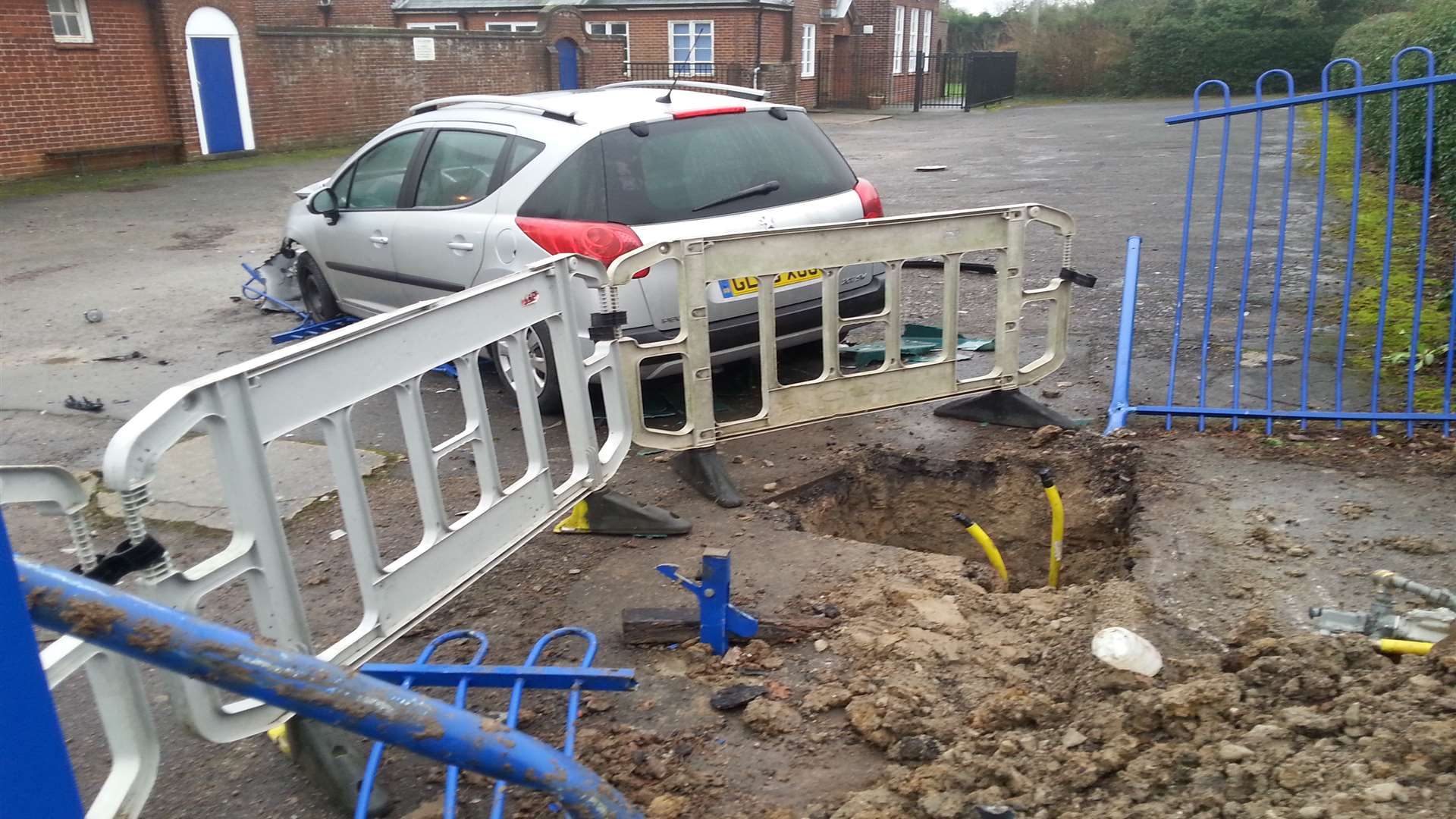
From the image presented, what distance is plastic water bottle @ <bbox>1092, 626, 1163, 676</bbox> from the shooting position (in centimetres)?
346

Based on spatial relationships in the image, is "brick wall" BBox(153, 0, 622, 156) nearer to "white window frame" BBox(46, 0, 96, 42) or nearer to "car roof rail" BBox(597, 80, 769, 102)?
"white window frame" BBox(46, 0, 96, 42)

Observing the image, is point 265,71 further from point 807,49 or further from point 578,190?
point 807,49

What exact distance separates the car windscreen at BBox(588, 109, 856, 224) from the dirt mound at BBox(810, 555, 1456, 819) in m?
2.76

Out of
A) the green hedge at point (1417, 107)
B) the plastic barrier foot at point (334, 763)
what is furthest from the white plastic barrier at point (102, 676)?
the green hedge at point (1417, 107)

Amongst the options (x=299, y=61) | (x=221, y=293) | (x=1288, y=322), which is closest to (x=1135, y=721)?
(x=1288, y=322)

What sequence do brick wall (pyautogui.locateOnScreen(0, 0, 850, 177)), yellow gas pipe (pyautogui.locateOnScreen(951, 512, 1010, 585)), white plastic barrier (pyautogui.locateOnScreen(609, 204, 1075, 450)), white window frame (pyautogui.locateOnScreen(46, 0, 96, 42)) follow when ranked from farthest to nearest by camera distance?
white window frame (pyautogui.locateOnScreen(46, 0, 96, 42)) → brick wall (pyautogui.locateOnScreen(0, 0, 850, 177)) → white plastic barrier (pyautogui.locateOnScreen(609, 204, 1075, 450)) → yellow gas pipe (pyautogui.locateOnScreen(951, 512, 1010, 585))

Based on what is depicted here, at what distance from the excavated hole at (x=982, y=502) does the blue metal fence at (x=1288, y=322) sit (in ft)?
2.01

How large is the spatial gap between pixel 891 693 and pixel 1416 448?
11.4ft

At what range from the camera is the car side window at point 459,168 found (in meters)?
6.38

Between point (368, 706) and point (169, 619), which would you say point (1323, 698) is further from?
point (169, 619)

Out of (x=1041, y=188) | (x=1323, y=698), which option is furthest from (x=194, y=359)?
(x=1041, y=188)

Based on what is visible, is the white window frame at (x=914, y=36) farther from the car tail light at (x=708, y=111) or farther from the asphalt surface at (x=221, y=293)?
the car tail light at (x=708, y=111)

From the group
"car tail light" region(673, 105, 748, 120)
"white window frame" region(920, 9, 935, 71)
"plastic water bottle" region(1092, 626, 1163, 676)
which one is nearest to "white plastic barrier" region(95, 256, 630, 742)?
"car tail light" region(673, 105, 748, 120)

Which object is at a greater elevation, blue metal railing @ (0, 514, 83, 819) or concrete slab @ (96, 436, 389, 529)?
blue metal railing @ (0, 514, 83, 819)
